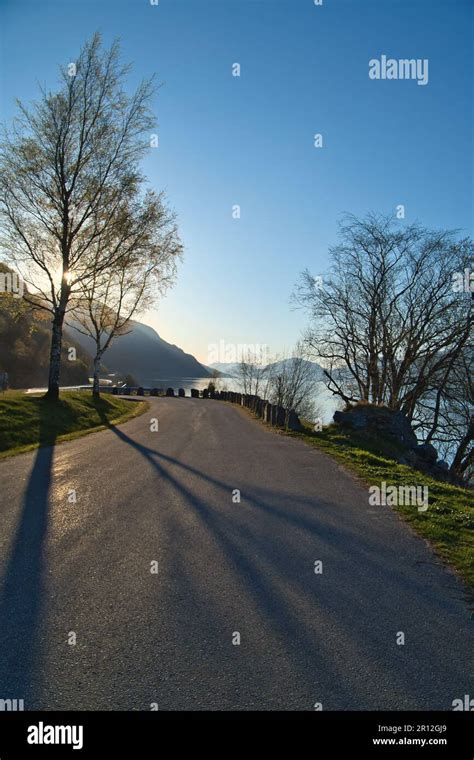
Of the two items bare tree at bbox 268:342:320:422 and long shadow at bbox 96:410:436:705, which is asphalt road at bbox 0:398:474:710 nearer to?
long shadow at bbox 96:410:436:705

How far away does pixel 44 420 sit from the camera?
16.2m

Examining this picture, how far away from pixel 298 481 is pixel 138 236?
15787 millimetres

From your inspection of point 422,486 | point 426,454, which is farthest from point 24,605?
point 426,454

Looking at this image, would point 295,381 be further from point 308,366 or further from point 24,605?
point 24,605

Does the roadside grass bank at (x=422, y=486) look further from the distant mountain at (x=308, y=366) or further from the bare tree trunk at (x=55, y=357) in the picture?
the distant mountain at (x=308, y=366)

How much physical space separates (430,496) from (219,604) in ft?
21.5

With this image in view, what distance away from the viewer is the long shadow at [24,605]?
328 centimetres

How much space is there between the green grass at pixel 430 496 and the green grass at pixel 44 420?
793 cm

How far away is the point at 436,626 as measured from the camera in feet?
13.9

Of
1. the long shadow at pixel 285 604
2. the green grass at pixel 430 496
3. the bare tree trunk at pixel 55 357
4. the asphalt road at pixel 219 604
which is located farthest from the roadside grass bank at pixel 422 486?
the bare tree trunk at pixel 55 357

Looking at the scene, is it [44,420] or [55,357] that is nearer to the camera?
[44,420]

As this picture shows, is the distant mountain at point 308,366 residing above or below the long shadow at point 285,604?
above
